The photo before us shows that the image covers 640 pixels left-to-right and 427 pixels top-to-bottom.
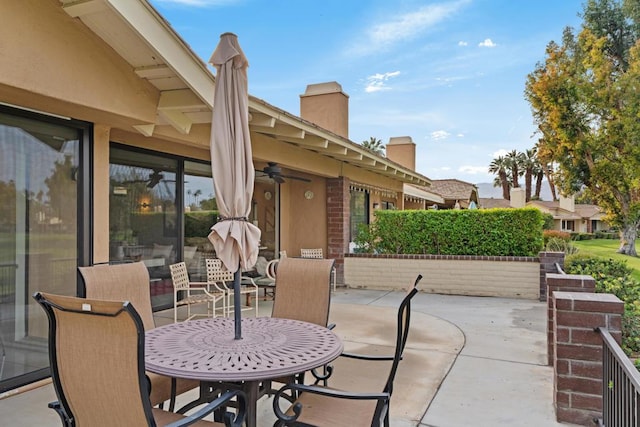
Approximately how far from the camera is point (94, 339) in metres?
1.95

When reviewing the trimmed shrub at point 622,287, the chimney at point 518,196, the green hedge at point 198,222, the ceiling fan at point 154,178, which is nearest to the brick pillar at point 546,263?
the trimmed shrub at point 622,287

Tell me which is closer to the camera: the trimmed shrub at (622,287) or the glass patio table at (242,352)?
the glass patio table at (242,352)

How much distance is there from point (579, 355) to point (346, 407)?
191 cm

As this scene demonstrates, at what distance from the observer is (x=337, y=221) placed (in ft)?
36.7

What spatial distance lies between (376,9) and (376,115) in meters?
10.6

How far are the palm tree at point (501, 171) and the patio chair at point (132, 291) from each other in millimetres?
60750

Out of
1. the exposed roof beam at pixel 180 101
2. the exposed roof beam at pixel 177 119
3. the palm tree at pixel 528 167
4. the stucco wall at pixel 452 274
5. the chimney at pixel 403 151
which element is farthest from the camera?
the palm tree at pixel 528 167

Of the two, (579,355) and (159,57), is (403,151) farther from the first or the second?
(579,355)

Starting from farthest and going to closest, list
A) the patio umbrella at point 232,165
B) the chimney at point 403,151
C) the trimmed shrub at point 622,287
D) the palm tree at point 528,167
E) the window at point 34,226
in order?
the palm tree at point 528,167
the chimney at point 403,151
the window at point 34,226
the trimmed shrub at point 622,287
the patio umbrella at point 232,165

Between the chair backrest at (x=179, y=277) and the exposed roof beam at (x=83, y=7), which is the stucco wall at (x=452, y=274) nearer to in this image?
the chair backrest at (x=179, y=277)

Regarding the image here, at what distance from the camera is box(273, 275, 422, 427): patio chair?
242cm

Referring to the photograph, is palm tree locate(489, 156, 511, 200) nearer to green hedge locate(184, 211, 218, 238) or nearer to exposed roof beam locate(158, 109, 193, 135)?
green hedge locate(184, 211, 218, 238)

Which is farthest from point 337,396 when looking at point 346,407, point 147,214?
point 147,214

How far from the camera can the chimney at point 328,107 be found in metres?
12.7
